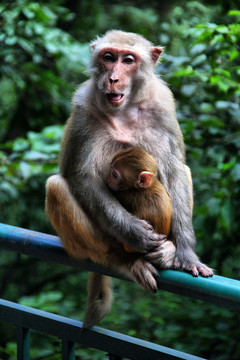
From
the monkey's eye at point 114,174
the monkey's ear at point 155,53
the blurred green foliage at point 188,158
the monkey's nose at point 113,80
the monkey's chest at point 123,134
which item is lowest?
the blurred green foliage at point 188,158

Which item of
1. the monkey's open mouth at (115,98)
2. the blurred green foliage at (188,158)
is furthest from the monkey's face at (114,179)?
the blurred green foliage at (188,158)

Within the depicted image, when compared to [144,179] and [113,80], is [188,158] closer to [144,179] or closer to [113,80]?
[113,80]

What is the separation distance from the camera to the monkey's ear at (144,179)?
2580 mm

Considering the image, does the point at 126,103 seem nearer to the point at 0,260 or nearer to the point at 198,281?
the point at 198,281

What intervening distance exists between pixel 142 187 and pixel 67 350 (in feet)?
2.97

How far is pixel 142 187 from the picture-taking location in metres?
2.64

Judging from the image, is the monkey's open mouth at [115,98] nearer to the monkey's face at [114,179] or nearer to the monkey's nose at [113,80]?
the monkey's nose at [113,80]

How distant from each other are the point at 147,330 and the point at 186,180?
6.31 ft

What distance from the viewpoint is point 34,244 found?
2320mm

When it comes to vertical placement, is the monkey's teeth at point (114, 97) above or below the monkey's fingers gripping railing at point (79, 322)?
above

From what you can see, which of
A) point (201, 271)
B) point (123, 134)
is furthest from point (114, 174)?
point (201, 271)

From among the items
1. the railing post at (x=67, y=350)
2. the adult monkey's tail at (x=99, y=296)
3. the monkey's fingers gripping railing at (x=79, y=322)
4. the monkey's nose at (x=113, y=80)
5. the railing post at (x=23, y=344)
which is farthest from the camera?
the monkey's nose at (x=113, y=80)

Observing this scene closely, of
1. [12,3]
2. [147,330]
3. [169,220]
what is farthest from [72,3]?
[169,220]

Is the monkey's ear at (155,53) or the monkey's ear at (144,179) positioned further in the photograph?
the monkey's ear at (155,53)
